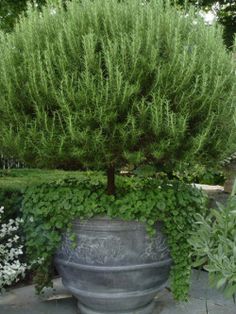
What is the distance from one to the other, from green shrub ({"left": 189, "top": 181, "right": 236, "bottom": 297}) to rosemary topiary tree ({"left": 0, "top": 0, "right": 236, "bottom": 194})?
435mm

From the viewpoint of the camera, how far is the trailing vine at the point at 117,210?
273cm

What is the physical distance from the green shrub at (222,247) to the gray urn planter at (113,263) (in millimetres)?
483

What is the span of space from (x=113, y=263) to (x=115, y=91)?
3.55ft

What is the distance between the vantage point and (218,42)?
285cm

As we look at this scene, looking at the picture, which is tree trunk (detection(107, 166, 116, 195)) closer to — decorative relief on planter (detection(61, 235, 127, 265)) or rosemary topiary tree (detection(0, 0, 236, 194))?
rosemary topiary tree (detection(0, 0, 236, 194))

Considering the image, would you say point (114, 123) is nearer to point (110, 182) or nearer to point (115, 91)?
point (115, 91)

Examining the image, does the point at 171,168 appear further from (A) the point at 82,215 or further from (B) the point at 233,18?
(B) the point at 233,18

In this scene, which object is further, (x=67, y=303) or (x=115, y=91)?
(x=67, y=303)

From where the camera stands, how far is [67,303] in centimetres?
344

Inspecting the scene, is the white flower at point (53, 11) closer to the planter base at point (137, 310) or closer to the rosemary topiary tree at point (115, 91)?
the rosemary topiary tree at point (115, 91)

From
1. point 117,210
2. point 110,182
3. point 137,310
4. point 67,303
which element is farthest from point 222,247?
point 67,303

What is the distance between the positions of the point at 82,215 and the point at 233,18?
5.71m

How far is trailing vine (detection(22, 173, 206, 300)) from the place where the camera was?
273cm

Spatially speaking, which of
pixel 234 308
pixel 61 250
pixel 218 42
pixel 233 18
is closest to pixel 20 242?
pixel 61 250
